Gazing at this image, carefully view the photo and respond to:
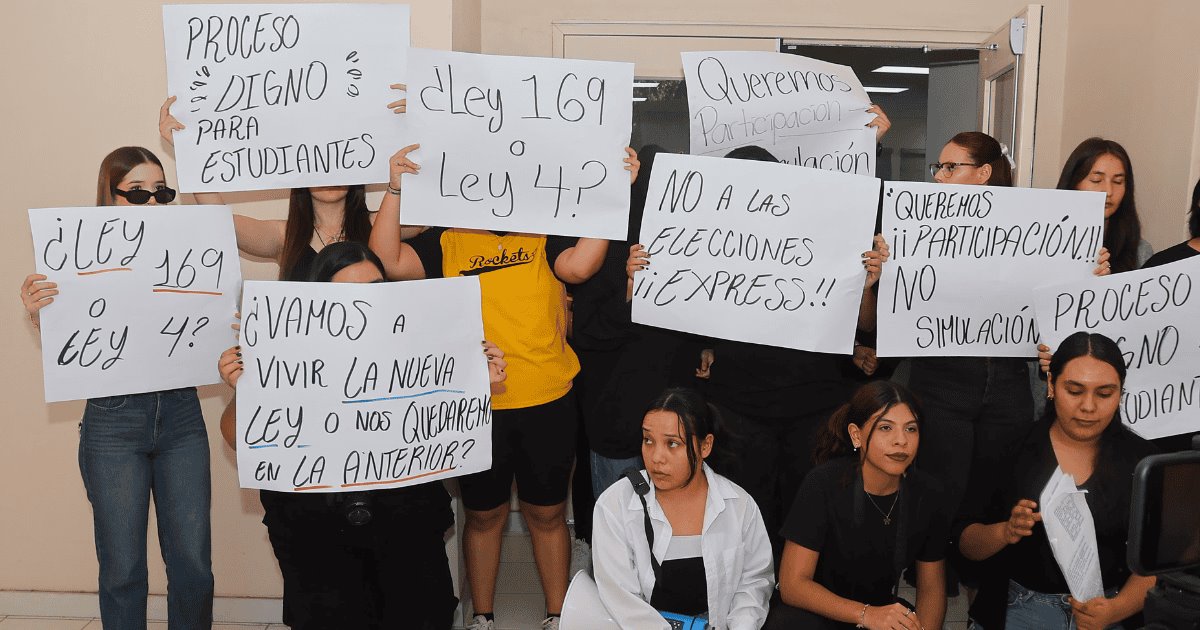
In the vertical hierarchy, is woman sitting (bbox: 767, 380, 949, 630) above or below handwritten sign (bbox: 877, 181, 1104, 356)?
below

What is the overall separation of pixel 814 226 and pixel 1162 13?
6.23 feet

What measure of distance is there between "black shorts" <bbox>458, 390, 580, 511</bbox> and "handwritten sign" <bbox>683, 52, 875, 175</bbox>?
3.10ft

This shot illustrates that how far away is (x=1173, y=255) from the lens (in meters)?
2.92

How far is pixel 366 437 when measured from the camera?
250cm

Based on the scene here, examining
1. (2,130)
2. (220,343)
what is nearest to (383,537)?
(220,343)

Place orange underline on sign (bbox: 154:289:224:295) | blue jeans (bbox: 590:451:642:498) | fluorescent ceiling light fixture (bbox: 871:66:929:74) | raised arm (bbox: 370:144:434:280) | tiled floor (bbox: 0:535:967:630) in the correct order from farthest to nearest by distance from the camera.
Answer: fluorescent ceiling light fixture (bbox: 871:66:929:74) → tiled floor (bbox: 0:535:967:630) → blue jeans (bbox: 590:451:642:498) → raised arm (bbox: 370:144:434:280) → orange underline on sign (bbox: 154:289:224:295)

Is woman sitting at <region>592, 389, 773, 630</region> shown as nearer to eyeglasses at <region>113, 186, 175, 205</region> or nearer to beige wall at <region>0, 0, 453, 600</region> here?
eyeglasses at <region>113, 186, 175, 205</region>

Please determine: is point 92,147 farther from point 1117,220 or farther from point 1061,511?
point 1117,220

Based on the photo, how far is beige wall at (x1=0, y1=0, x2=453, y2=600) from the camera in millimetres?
3359

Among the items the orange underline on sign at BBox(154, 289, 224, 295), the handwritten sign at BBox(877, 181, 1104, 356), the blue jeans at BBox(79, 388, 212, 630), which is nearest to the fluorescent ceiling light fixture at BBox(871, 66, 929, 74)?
the handwritten sign at BBox(877, 181, 1104, 356)

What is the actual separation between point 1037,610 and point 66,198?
10.9 ft

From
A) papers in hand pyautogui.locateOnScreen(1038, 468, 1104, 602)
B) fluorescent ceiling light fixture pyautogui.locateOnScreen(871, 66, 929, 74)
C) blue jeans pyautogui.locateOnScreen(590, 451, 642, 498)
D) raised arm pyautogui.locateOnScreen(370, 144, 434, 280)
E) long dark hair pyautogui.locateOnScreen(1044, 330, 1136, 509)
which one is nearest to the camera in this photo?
papers in hand pyautogui.locateOnScreen(1038, 468, 1104, 602)

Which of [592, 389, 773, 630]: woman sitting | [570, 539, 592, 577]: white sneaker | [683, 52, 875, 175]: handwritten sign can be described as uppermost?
[683, 52, 875, 175]: handwritten sign

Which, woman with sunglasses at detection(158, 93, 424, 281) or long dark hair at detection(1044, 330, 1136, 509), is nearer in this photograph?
long dark hair at detection(1044, 330, 1136, 509)
